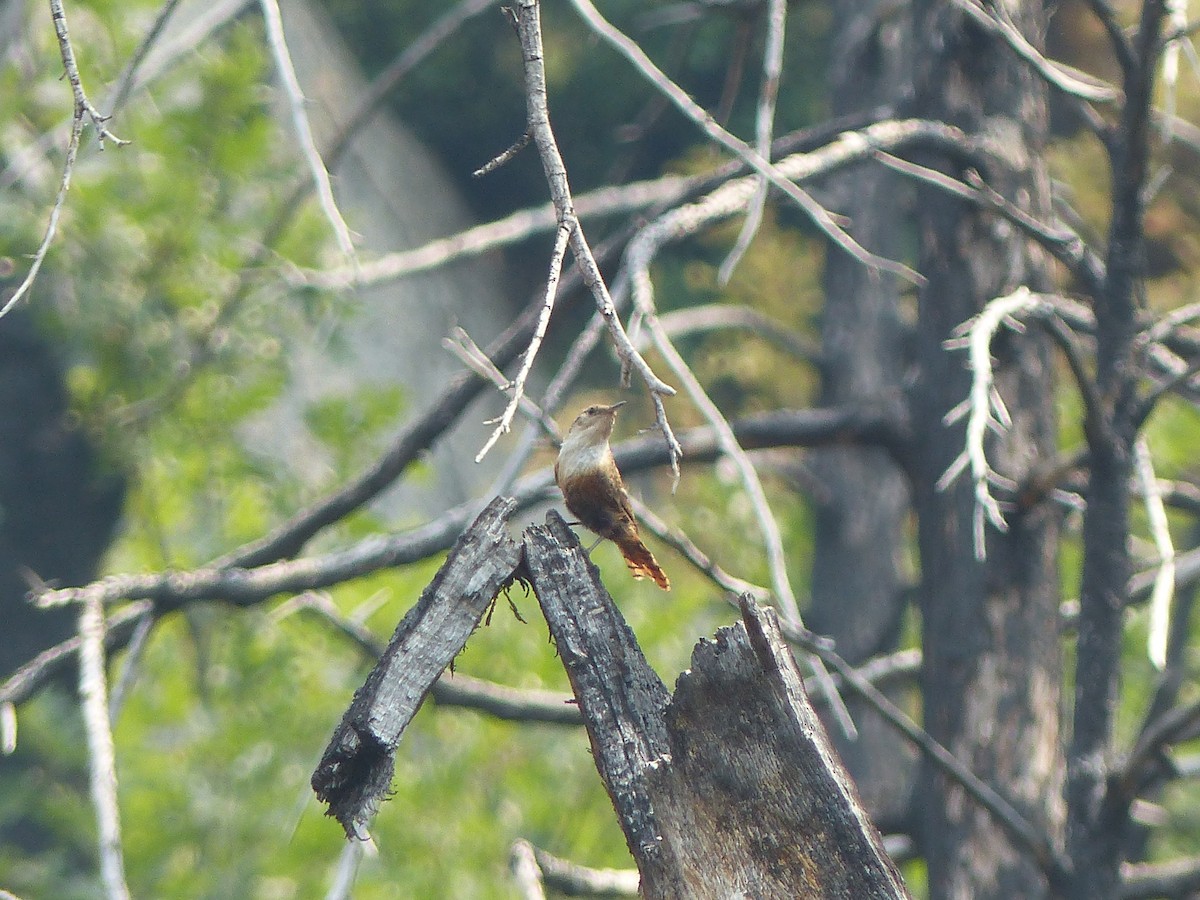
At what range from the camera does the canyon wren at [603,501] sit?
221cm

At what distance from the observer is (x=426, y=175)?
46.2 ft

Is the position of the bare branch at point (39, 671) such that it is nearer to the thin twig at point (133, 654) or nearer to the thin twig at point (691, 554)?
the thin twig at point (133, 654)

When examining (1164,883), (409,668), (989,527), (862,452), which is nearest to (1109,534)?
(989,527)

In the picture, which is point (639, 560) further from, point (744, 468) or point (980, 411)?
point (980, 411)

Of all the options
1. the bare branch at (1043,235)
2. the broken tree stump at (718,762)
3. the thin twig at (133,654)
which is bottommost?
the broken tree stump at (718,762)

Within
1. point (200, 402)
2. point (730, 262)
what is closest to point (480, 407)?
point (200, 402)

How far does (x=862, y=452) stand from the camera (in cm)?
745

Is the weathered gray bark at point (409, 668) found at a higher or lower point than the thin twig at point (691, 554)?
lower

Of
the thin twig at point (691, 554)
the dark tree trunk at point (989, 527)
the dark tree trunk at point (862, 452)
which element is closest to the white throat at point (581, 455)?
the thin twig at point (691, 554)

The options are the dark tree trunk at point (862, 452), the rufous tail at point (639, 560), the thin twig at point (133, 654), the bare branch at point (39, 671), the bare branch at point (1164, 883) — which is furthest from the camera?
the dark tree trunk at point (862, 452)

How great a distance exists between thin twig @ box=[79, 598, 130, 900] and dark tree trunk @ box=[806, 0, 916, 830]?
4.98m

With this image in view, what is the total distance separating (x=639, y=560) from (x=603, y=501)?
4.8 inches

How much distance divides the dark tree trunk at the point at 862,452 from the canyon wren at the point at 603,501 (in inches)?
193

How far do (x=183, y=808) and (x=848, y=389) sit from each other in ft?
13.2
